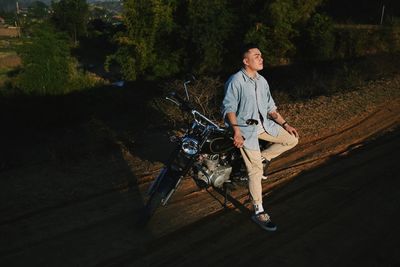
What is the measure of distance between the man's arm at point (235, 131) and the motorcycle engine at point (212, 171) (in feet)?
1.67

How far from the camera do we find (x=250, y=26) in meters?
42.1

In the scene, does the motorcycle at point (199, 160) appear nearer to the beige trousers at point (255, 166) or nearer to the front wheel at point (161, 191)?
the front wheel at point (161, 191)

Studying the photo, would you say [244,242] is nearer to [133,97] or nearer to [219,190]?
[219,190]

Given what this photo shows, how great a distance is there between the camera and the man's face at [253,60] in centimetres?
508

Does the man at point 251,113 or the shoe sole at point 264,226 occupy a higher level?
the man at point 251,113

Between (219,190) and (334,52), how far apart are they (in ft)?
108

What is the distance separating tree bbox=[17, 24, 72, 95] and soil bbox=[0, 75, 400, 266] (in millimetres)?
30448

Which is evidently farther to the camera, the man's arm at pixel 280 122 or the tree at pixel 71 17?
the tree at pixel 71 17

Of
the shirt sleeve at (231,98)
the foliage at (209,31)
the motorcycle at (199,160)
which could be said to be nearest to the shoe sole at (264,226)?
the motorcycle at (199,160)

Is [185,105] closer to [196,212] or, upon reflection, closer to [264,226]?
[196,212]

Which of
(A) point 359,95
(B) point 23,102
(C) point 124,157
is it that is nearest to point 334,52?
(B) point 23,102

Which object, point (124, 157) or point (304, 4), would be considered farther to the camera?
point (304, 4)

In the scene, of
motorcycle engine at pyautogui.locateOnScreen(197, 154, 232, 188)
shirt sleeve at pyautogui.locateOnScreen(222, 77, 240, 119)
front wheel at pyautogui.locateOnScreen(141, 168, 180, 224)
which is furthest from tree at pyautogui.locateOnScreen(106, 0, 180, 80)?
shirt sleeve at pyautogui.locateOnScreen(222, 77, 240, 119)

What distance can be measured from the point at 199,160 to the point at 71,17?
81.1 metres
